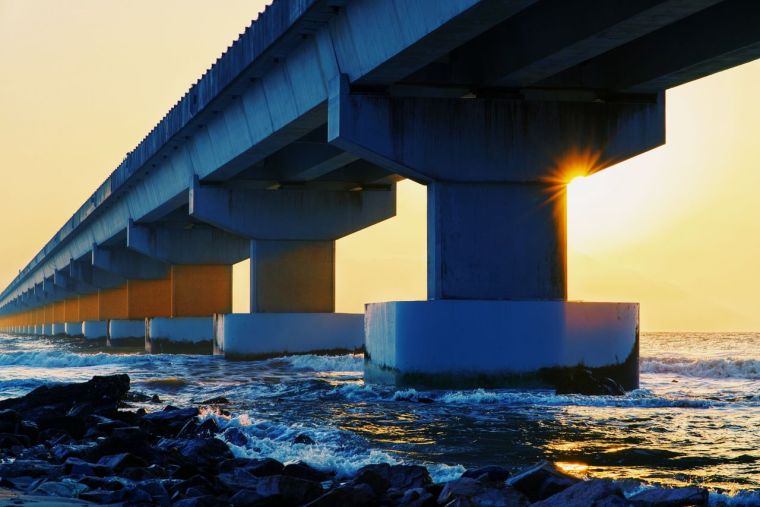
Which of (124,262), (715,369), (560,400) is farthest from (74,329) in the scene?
(560,400)

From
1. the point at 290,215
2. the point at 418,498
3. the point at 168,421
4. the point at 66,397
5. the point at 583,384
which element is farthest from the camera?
the point at 290,215

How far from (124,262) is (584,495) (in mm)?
61528

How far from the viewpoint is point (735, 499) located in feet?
31.1

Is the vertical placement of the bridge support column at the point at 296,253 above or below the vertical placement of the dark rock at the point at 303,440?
above

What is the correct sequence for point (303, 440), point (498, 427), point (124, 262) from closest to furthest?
point (303, 440)
point (498, 427)
point (124, 262)

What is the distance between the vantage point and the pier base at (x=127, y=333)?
229ft

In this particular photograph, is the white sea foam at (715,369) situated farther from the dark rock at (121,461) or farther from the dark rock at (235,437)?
the dark rock at (121,461)

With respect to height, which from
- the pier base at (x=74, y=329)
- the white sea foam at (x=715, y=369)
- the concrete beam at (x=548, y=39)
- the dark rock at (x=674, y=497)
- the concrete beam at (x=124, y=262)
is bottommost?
the pier base at (x=74, y=329)

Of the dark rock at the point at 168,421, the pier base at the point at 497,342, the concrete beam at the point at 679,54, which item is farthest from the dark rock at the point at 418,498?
the concrete beam at the point at 679,54

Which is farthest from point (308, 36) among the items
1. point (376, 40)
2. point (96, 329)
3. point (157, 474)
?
point (96, 329)

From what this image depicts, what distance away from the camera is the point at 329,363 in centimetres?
3528

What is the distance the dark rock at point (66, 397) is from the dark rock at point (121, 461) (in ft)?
18.8

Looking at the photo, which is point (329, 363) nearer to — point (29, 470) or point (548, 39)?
point (548, 39)

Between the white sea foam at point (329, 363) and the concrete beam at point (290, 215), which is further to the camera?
the concrete beam at point (290, 215)
